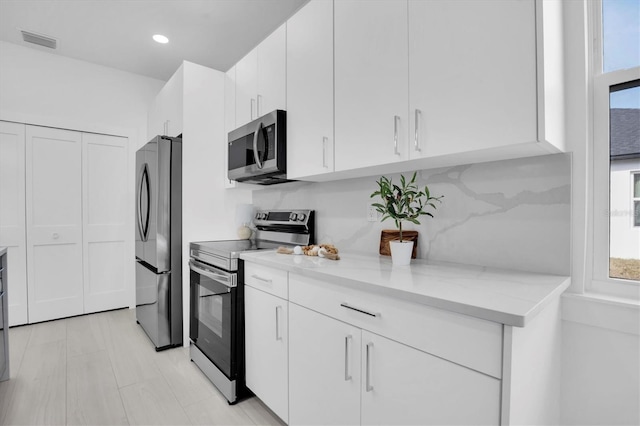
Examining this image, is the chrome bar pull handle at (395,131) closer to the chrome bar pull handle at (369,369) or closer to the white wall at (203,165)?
the chrome bar pull handle at (369,369)

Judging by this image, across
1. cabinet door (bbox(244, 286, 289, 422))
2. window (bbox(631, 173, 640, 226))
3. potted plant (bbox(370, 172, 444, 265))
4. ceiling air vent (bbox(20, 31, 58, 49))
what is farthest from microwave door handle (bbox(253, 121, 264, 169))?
ceiling air vent (bbox(20, 31, 58, 49))

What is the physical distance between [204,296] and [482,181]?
6.33 feet

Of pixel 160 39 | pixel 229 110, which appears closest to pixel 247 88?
pixel 229 110

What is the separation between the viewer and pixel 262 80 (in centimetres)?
228

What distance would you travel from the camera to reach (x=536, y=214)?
1.34 metres

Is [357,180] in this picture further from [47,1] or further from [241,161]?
[47,1]

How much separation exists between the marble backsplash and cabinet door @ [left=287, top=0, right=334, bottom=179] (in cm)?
39

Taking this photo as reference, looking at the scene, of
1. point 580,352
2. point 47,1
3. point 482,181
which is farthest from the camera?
point 47,1

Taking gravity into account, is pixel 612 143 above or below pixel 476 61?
below

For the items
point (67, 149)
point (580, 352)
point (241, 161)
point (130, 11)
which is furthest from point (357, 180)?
point (67, 149)

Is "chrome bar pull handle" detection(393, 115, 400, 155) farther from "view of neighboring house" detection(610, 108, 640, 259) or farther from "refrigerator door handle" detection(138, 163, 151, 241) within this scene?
"refrigerator door handle" detection(138, 163, 151, 241)

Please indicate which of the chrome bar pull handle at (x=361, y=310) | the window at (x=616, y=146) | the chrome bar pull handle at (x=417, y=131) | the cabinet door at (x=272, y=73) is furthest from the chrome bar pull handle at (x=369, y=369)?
the cabinet door at (x=272, y=73)

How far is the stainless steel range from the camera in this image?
76.1 inches

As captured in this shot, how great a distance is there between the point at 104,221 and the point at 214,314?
98.2 inches
